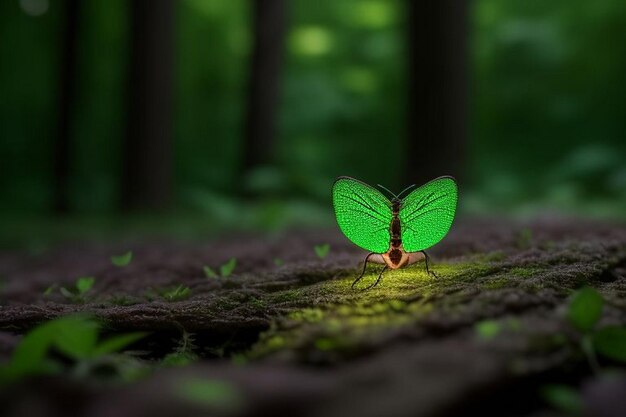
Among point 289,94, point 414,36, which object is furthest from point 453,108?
point 289,94

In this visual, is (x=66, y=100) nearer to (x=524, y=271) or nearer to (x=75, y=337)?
(x=524, y=271)

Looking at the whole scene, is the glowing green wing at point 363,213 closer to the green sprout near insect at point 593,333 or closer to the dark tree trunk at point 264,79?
the green sprout near insect at point 593,333

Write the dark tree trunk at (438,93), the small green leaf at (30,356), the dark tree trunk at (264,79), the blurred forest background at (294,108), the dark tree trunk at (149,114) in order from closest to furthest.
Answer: the small green leaf at (30,356) → the dark tree trunk at (438,93) → the blurred forest background at (294,108) → the dark tree trunk at (149,114) → the dark tree trunk at (264,79)

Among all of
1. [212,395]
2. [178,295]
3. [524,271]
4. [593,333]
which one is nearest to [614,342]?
[593,333]

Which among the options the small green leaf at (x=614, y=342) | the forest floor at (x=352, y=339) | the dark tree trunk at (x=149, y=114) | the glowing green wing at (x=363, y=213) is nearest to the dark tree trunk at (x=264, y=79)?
the dark tree trunk at (x=149, y=114)

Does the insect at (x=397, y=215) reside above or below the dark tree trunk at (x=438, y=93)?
below

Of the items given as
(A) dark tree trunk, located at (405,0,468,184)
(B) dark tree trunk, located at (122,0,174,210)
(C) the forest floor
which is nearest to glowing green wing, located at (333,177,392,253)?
(C) the forest floor

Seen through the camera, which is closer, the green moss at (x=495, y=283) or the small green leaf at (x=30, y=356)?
the small green leaf at (x=30, y=356)
